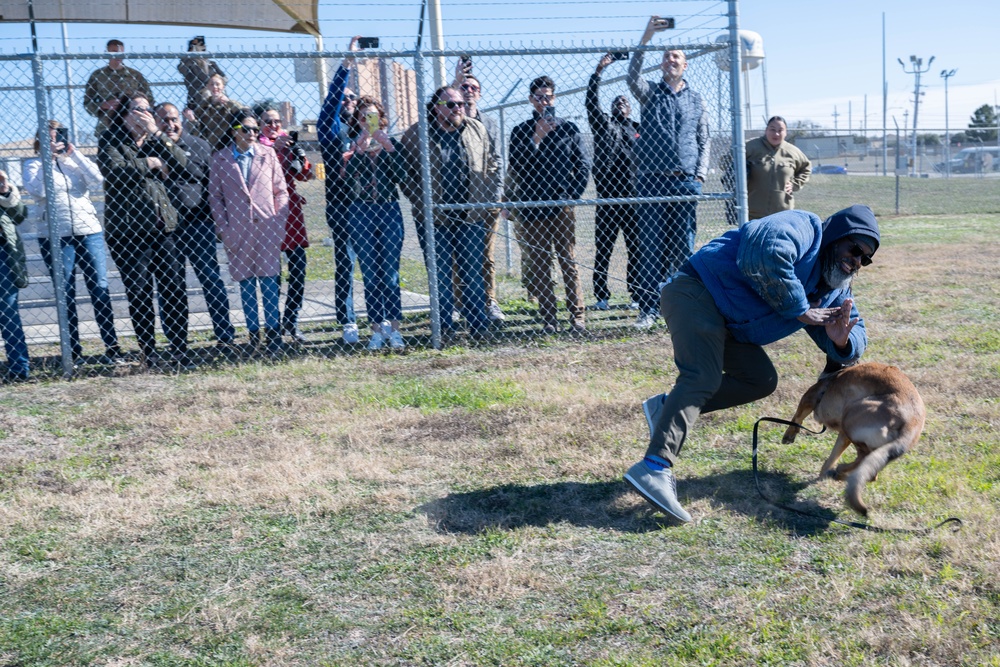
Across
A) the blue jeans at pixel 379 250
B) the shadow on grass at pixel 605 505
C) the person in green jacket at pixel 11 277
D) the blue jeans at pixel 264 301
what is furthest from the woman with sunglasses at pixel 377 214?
the shadow on grass at pixel 605 505

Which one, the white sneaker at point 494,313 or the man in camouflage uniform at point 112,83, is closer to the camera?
the man in camouflage uniform at point 112,83

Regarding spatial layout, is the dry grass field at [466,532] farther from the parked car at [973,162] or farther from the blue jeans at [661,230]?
the parked car at [973,162]

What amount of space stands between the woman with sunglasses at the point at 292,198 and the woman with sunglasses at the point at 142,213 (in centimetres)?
80

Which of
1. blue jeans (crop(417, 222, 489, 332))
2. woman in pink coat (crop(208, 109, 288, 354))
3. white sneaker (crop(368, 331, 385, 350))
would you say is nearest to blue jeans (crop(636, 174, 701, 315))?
blue jeans (crop(417, 222, 489, 332))

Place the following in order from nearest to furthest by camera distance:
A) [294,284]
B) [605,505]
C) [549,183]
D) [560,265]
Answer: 1. [605,505]
2. [294,284]
3. [549,183]
4. [560,265]

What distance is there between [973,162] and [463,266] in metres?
30.9

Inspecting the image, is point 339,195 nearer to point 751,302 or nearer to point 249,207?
point 249,207

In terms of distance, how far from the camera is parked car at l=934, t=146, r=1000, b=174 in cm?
3244

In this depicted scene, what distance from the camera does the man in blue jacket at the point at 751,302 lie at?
13.1 ft

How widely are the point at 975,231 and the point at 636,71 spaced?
10714 millimetres

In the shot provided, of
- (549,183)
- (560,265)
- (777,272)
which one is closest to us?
(777,272)

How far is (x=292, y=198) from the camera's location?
7.92 meters

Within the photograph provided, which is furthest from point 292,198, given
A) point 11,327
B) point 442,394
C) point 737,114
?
point 737,114

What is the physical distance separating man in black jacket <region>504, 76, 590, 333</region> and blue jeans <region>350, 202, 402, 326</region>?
4.04 feet
